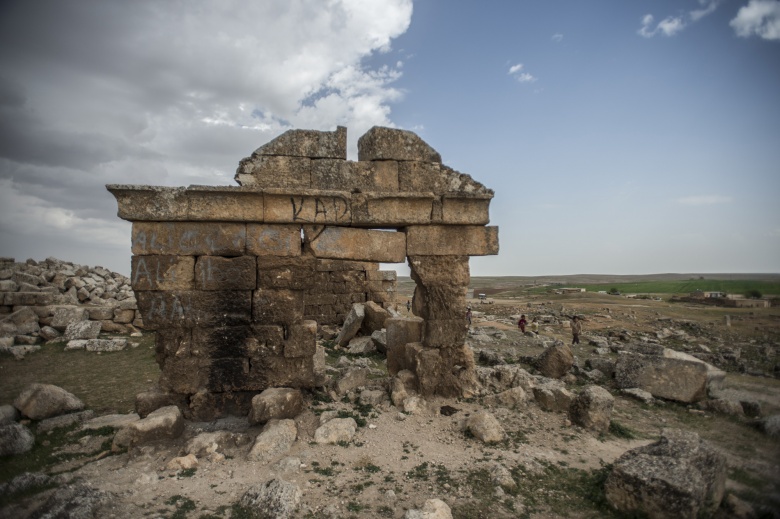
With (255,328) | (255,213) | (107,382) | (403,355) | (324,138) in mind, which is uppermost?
(324,138)

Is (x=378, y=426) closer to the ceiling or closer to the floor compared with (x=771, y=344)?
closer to the floor

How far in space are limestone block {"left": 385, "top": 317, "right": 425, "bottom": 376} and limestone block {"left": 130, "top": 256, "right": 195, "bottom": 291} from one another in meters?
3.42

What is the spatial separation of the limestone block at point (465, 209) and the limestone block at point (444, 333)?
1.53 meters

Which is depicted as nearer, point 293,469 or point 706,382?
point 293,469

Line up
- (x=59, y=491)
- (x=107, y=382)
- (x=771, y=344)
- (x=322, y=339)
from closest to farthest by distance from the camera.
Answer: (x=59, y=491), (x=771, y=344), (x=107, y=382), (x=322, y=339)

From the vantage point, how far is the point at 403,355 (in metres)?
6.87

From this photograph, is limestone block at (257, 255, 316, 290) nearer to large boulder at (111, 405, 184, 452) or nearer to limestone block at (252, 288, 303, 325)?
limestone block at (252, 288, 303, 325)

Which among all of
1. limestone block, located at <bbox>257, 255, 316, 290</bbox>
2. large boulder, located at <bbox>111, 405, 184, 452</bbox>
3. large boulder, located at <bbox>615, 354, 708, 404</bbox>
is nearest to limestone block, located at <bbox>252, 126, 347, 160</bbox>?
limestone block, located at <bbox>257, 255, 316, 290</bbox>

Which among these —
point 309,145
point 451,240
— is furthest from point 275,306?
point 451,240

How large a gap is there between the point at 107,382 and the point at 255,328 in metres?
4.68

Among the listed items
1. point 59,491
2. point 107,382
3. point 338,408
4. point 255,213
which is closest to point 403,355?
point 338,408

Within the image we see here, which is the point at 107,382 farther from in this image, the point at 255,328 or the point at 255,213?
the point at 255,213

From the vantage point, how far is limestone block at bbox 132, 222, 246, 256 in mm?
5074

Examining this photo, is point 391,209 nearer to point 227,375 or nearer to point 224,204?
point 224,204
